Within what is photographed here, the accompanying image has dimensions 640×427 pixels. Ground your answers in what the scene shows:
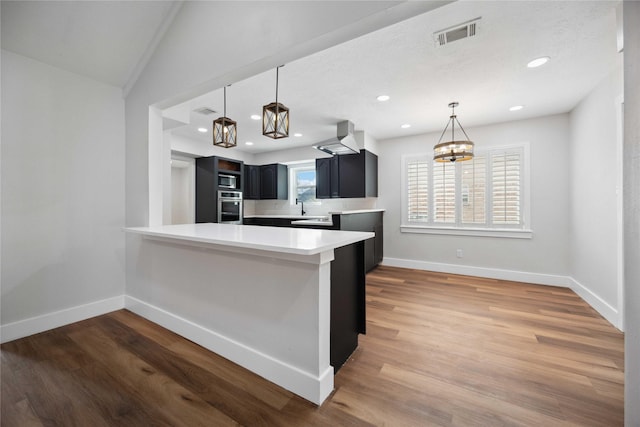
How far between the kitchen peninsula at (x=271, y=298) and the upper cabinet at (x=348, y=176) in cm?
266

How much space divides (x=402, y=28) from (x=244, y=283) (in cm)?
215

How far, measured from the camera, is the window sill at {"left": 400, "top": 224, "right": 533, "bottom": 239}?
380 cm

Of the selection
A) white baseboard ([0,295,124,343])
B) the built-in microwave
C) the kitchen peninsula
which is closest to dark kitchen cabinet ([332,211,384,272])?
the kitchen peninsula

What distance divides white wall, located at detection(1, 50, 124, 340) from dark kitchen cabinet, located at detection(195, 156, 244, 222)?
227cm

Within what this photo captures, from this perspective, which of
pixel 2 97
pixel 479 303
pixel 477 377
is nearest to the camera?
pixel 477 377

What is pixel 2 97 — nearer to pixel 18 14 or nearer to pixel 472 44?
pixel 18 14

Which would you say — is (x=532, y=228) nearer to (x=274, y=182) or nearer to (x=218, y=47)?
(x=218, y=47)

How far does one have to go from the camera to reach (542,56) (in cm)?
218

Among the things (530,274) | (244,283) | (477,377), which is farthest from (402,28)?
(530,274)

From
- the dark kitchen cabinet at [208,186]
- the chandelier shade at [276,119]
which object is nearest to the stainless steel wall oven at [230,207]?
the dark kitchen cabinet at [208,186]

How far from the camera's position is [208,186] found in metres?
Answer: 5.03

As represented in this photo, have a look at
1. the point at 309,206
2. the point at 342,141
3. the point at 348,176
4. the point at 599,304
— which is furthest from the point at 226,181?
the point at 599,304

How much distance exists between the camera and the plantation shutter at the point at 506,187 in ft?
12.5

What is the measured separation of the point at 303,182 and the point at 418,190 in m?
2.64
